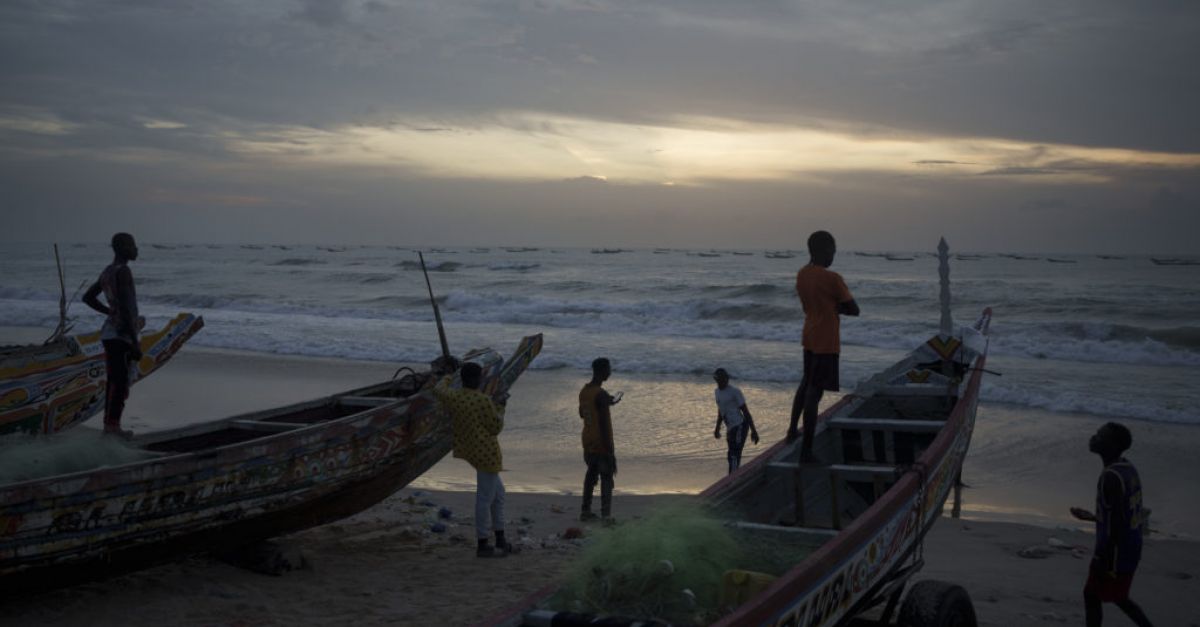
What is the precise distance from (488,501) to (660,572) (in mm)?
3761

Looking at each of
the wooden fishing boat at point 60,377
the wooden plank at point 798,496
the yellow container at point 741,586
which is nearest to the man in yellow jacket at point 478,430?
the wooden plank at point 798,496

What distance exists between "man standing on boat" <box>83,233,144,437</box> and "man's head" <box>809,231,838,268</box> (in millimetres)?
5211

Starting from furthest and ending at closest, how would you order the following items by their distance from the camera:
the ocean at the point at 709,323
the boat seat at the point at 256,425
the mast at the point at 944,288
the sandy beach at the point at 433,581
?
the ocean at the point at 709,323 < the mast at the point at 944,288 < the boat seat at the point at 256,425 < the sandy beach at the point at 433,581

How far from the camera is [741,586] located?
375 centimetres

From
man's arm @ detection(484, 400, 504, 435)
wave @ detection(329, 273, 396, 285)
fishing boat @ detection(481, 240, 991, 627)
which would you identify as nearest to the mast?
fishing boat @ detection(481, 240, 991, 627)

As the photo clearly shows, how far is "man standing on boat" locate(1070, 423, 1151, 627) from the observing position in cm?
473

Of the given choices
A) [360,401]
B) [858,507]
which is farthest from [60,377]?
[858,507]

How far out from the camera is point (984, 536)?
8391 mm

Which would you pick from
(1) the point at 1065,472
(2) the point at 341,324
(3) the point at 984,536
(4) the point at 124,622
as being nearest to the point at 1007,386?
(1) the point at 1065,472

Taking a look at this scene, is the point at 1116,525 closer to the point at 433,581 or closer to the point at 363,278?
the point at 433,581

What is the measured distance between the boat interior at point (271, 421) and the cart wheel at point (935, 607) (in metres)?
4.21

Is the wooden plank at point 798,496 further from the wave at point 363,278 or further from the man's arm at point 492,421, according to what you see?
the wave at point 363,278

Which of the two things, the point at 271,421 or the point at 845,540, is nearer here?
the point at 845,540

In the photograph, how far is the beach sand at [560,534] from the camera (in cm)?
618
